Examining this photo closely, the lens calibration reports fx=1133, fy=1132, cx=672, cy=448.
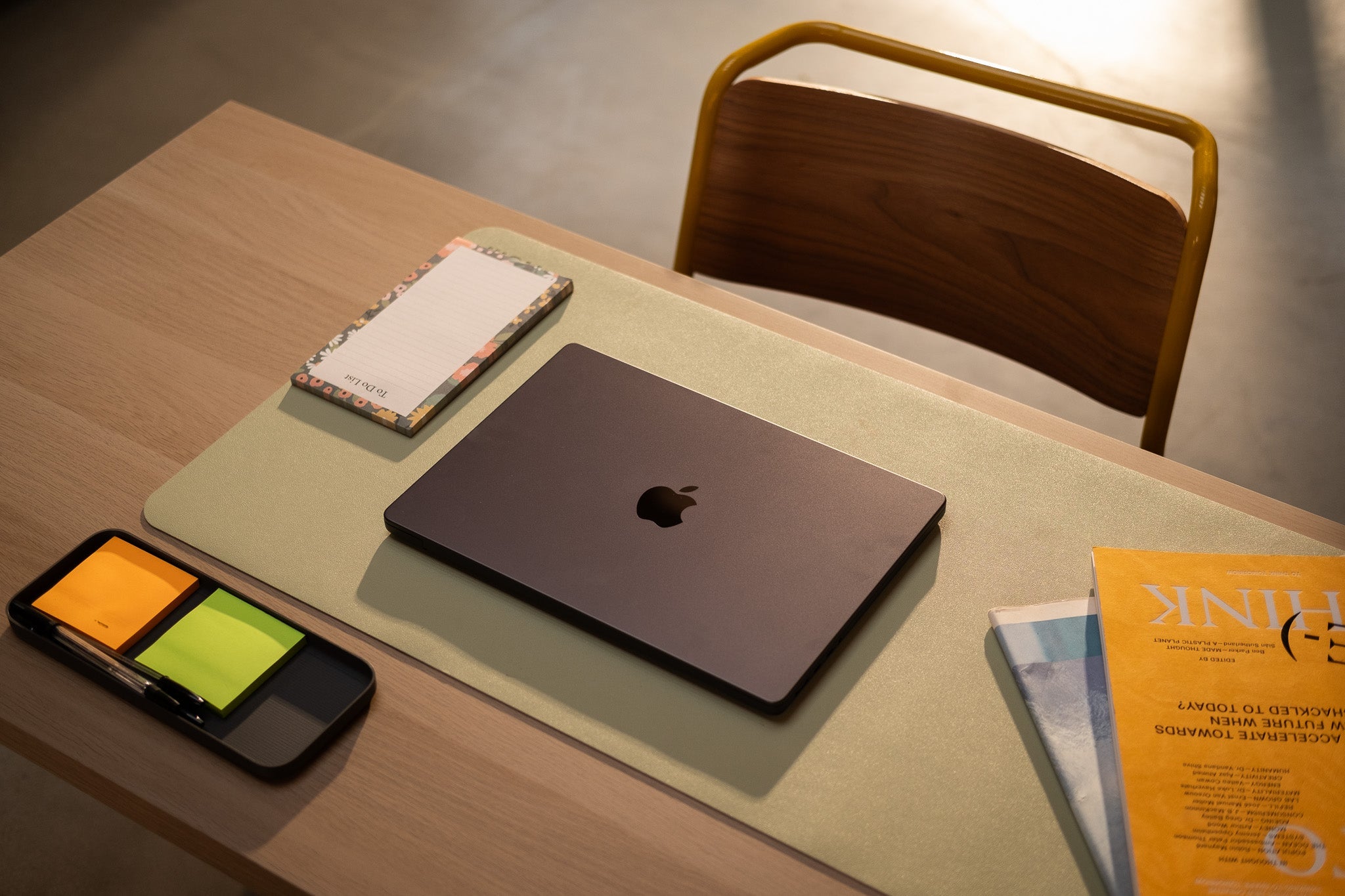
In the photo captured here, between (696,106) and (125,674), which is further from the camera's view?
(696,106)

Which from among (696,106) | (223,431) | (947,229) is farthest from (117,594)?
(696,106)

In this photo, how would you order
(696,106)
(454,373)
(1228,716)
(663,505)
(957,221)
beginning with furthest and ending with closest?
1. (696,106)
2. (957,221)
3. (454,373)
4. (663,505)
5. (1228,716)

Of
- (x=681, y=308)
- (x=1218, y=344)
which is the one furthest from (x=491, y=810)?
(x=1218, y=344)

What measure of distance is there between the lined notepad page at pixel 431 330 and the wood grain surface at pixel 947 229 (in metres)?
0.29

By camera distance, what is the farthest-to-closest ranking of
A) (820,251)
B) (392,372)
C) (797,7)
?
(797,7) → (820,251) → (392,372)

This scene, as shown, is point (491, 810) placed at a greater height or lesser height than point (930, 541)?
lesser

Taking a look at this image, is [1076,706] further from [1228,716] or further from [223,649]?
[223,649]

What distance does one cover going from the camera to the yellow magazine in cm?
64

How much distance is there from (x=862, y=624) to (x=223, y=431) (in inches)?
20.3

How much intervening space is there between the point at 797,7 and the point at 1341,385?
158 centimetres

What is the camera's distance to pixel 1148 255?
3.34ft

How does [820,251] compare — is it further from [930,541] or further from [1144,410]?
[930,541]

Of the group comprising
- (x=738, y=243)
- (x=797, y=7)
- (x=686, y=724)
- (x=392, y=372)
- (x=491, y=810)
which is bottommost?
(x=491, y=810)

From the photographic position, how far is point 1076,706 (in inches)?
28.5
